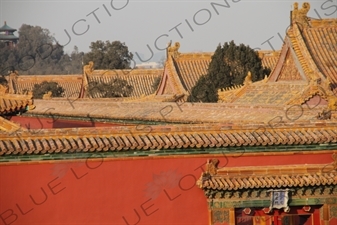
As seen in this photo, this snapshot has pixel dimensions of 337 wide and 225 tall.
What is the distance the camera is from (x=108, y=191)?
12.7 m

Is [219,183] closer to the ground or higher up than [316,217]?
higher up

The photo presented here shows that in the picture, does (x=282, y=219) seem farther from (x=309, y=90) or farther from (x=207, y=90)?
(x=207, y=90)

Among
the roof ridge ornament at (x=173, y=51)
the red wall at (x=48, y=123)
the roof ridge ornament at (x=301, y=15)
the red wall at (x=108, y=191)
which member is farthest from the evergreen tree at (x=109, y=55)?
the red wall at (x=108, y=191)

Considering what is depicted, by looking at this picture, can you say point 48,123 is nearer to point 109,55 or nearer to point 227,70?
point 227,70

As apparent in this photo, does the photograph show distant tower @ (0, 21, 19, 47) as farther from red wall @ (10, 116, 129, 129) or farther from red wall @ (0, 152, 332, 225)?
red wall @ (0, 152, 332, 225)

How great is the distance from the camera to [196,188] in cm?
1302

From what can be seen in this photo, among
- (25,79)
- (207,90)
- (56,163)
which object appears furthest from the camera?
(25,79)

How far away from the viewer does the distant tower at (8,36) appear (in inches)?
3671

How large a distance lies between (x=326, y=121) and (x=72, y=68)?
8328 centimetres

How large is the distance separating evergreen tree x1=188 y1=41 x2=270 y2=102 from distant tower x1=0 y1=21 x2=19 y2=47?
60.9 m

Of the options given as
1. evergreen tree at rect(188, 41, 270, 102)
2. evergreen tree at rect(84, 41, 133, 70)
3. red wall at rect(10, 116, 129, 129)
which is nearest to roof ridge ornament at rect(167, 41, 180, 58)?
evergreen tree at rect(188, 41, 270, 102)

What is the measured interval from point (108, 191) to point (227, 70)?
19781 mm

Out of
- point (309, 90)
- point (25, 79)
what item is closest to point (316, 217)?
point (309, 90)

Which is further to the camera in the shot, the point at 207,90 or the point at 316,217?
the point at 207,90
